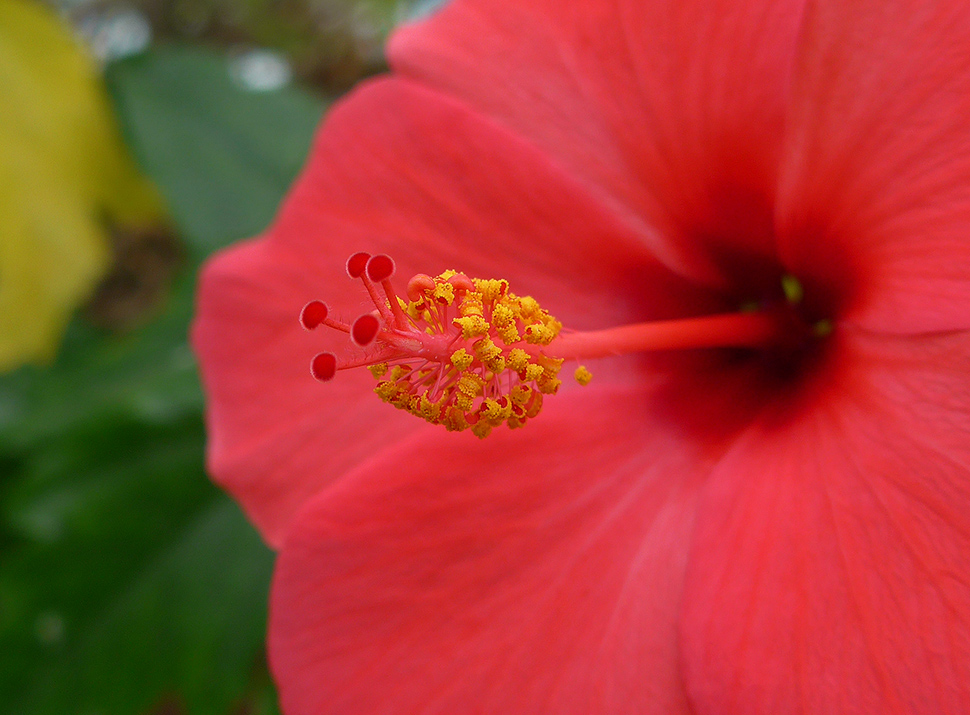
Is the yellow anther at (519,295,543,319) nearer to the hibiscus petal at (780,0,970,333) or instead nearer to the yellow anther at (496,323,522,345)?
the yellow anther at (496,323,522,345)

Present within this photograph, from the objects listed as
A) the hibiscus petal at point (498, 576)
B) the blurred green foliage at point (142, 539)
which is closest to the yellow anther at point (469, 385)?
the hibiscus petal at point (498, 576)

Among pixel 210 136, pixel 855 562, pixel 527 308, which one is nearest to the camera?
pixel 855 562

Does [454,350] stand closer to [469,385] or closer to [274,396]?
[469,385]

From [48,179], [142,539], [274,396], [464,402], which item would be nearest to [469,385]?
[464,402]

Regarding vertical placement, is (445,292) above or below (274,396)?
above

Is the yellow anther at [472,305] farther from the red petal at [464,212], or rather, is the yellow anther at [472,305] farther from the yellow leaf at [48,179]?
the yellow leaf at [48,179]

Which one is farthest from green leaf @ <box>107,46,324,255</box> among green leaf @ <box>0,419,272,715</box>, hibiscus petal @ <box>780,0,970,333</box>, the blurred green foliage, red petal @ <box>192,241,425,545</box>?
hibiscus petal @ <box>780,0,970,333</box>

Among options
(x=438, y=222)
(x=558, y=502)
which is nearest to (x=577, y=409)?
(x=558, y=502)
